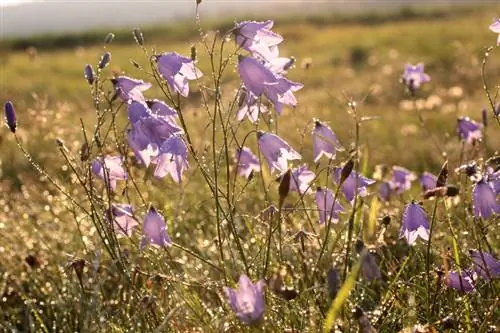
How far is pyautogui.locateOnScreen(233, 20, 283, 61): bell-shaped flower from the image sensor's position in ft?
6.45

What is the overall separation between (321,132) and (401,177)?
4.44 feet

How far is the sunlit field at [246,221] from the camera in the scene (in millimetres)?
1981

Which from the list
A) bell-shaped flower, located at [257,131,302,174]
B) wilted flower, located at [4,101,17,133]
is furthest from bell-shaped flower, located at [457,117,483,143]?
wilted flower, located at [4,101,17,133]

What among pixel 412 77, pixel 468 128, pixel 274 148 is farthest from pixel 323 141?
pixel 412 77

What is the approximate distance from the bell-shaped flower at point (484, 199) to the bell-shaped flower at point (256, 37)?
62cm

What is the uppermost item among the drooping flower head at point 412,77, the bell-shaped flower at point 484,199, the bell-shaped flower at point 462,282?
the drooping flower head at point 412,77

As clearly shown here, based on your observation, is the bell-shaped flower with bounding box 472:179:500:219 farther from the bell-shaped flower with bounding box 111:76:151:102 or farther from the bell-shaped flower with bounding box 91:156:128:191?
the bell-shaped flower with bounding box 91:156:128:191

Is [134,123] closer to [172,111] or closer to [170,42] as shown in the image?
[172,111]

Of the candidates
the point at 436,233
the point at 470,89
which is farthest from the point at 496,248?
the point at 470,89

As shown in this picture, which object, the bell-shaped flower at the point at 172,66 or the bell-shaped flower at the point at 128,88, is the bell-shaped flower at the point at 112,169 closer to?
the bell-shaped flower at the point at 128,88

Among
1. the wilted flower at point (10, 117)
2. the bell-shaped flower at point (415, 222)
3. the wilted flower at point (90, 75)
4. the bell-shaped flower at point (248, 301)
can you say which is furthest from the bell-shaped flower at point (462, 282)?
the wilted flower at point (10, 117)

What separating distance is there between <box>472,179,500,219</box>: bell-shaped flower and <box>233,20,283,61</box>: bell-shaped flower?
2.04ft

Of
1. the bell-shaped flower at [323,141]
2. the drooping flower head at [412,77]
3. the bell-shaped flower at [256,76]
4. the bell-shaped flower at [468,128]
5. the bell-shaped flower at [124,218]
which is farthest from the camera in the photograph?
the drooping flower head at [412,77]

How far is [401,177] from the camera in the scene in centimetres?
352
